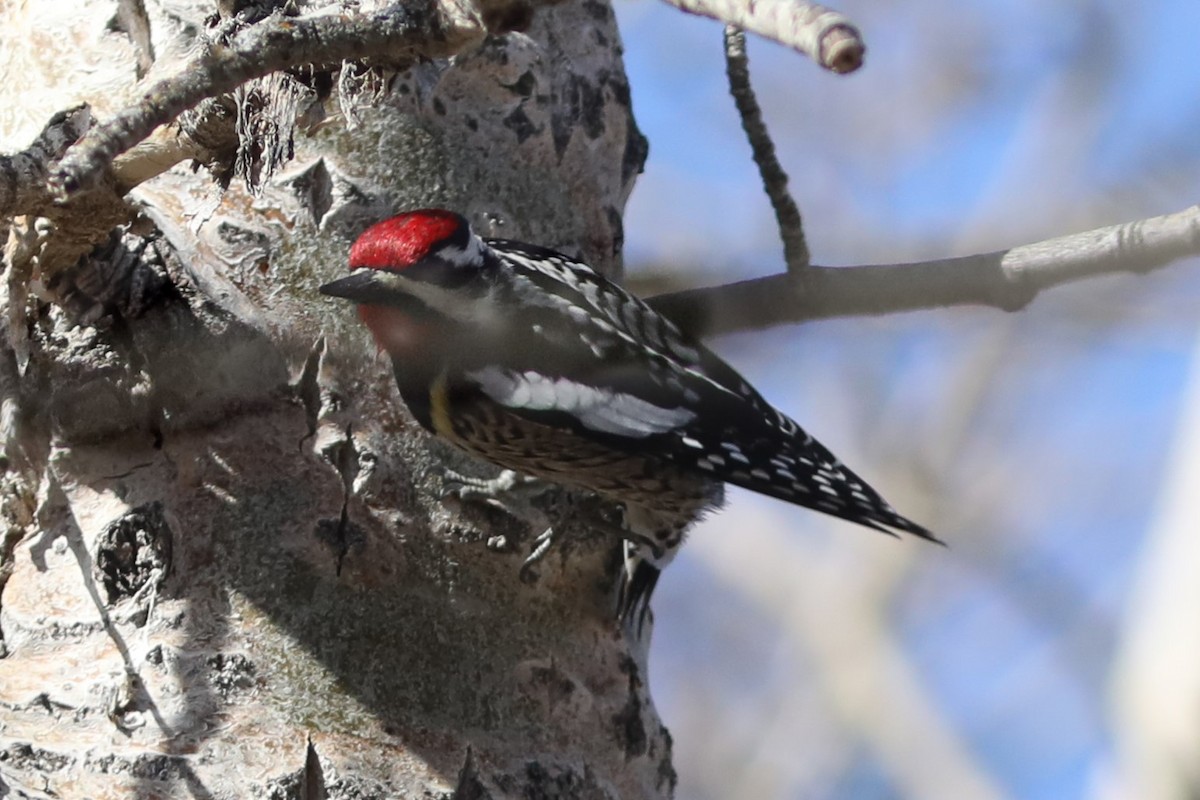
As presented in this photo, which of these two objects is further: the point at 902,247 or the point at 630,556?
the point at 630,556

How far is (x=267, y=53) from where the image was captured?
1.40m

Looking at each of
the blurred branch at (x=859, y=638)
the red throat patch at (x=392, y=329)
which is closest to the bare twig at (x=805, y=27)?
the red throat patch at (x=392, y=329)

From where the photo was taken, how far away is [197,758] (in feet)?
5.36

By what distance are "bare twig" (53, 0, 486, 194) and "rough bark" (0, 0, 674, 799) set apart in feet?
0.80

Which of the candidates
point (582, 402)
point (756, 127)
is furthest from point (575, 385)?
point (756, 127)

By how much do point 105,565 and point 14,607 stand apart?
0.17 m

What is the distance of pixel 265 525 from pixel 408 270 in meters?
0.41

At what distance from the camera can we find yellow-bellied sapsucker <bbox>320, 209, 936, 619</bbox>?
77.9 inches

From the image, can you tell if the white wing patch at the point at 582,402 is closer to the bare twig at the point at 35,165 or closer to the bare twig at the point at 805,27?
the bare twig at the point at 35,165

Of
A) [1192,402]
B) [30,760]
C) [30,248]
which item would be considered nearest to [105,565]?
[30,760]

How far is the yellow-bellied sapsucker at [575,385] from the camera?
77.9 inches

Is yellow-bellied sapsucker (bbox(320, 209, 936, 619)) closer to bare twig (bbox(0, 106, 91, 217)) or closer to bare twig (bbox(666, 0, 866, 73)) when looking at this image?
bare twig (bbox(0, 106, 91, 217))

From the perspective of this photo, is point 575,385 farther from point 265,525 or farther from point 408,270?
point 265,525

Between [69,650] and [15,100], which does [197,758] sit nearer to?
[69,650]
